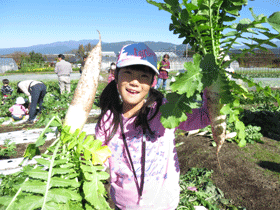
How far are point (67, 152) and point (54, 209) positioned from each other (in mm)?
270

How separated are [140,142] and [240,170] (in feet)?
8.45

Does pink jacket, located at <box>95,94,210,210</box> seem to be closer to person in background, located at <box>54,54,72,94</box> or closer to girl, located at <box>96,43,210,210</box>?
girl, located at <box>96,43,210,210</box>

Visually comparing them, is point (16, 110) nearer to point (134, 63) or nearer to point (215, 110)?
point (134, 63)

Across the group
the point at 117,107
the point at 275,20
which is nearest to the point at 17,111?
the point at 117,107

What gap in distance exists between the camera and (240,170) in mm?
3172

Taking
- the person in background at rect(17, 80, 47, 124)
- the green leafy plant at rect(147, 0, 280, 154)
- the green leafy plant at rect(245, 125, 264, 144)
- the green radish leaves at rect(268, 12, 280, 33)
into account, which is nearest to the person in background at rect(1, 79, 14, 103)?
the person in background at rect(17, 80, 47, 124)

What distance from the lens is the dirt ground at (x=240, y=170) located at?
2.65 meters

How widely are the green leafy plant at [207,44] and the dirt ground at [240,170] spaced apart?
6.63 ft

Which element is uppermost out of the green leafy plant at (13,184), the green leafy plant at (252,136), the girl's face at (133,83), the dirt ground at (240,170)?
the girl's face at (133,83)

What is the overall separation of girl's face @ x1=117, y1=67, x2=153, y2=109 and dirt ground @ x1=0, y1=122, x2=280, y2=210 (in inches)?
92.4

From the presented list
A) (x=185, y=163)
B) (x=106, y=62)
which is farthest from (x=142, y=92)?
(x=106, y=62)

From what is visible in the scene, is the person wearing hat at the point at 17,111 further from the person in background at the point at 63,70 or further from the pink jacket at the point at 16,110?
the person in background at the point at 63,70

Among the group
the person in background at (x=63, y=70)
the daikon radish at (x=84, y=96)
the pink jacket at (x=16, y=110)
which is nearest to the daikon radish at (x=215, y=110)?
the daikon radish at (x=84, y=96)

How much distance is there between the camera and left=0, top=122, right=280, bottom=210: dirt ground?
2.65 meters
